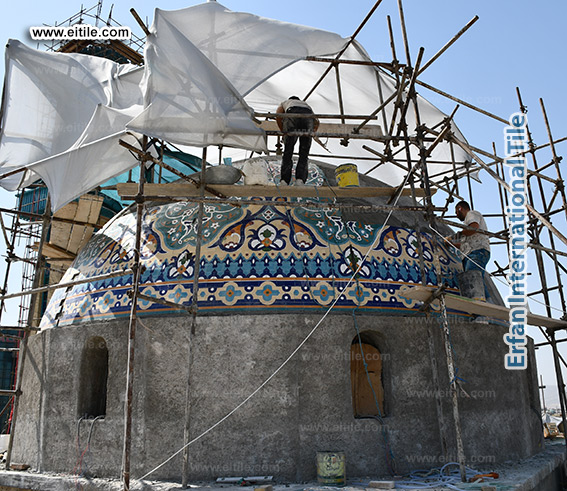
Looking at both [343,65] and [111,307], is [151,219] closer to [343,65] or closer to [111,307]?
[111,307]

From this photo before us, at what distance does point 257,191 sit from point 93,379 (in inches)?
137

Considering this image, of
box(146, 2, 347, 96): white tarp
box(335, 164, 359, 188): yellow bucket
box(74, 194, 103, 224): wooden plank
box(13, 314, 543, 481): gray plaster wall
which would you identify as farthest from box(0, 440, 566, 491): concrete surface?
box(74, 194, 103, 224): wooden plank

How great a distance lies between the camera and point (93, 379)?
811 cm

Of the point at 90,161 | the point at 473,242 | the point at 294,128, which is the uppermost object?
the point at 294,128

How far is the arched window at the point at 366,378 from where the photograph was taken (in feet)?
25.4

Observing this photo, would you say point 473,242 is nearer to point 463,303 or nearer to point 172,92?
point 463,303

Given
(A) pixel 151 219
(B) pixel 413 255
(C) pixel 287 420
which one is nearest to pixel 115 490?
(C) pixel 287 420

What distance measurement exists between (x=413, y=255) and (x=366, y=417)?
8.01ft

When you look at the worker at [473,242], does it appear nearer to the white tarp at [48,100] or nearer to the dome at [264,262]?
the dome at [264,262]

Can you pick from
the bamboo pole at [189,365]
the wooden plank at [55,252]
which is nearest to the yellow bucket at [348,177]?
the bamboo pole at [189,365]

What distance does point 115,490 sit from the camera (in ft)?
22.2

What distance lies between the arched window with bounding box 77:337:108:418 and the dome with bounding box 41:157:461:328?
1.40ft

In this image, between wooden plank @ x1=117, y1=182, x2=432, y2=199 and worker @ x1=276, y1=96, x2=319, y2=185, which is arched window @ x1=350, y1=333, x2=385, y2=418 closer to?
wooden plank @ x1=117, y1=182, x2=432, y2=199

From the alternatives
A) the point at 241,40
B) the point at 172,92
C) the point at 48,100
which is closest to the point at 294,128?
the point at 241,40
